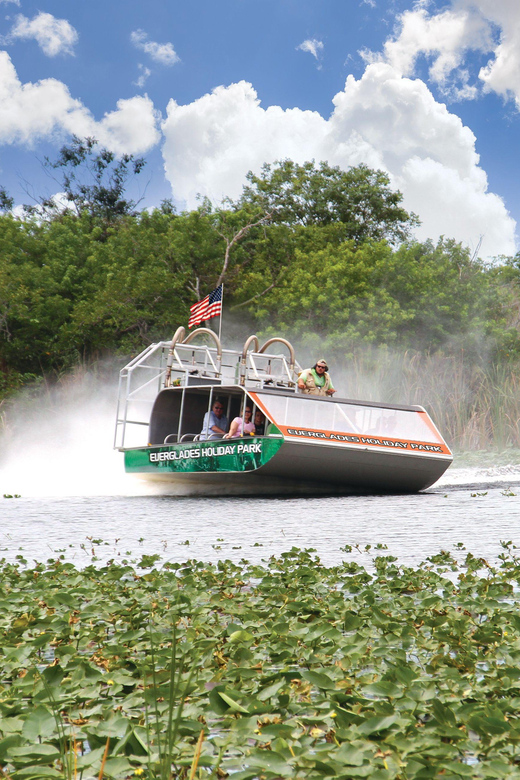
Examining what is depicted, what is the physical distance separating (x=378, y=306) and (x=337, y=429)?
58.6 ft

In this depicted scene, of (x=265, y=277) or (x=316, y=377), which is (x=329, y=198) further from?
(x=316, y=377)

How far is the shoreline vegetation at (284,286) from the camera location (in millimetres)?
29922

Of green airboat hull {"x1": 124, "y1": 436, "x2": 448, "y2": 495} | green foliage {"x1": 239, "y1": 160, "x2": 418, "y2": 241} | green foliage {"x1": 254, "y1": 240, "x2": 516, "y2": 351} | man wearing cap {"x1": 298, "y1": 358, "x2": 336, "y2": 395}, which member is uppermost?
green foliage {"x1": 239, "y1": 160, "x2": 418, "y2": 241}

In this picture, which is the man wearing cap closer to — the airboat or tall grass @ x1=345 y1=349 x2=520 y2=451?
the airboat

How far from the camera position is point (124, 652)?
4.18 m

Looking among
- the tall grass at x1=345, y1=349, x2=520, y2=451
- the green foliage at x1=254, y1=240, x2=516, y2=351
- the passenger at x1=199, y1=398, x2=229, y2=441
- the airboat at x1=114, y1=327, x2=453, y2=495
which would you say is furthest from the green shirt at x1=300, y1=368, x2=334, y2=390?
the green foliage at x1=254, y1=240, x2=516, y2=351

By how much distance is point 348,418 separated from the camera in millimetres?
14531

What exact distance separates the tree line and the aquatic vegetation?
24405mm

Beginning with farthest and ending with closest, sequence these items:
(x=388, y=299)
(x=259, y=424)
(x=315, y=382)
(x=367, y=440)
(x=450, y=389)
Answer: (x=388, y=299) → (x=450, y=389) → (x=315, y=382) → (x=259, y=424) → (x=367, y=440)

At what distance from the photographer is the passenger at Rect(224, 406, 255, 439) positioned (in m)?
14.9

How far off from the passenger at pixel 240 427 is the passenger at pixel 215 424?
524 mm

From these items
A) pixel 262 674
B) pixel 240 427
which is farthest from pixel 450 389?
pixel 262 674

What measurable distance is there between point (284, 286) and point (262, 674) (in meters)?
31.3

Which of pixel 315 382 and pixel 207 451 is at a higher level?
pixel 315 382
